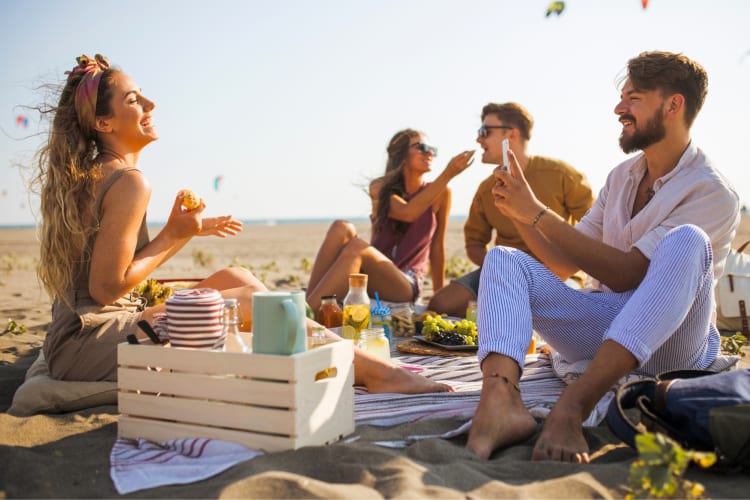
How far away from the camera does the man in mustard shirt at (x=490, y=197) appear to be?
5.73 meters

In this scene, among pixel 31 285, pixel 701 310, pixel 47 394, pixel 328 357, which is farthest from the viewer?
pixel 31 285

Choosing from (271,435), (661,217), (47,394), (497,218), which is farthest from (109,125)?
(497,218)

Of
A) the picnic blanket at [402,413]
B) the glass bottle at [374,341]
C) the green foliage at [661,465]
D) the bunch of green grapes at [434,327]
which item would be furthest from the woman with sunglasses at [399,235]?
the green foliage at [661,465]

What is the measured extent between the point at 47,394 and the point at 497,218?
4.19 meters

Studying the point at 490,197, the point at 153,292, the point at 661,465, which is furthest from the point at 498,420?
the point at 490,197

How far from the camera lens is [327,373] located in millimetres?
2605

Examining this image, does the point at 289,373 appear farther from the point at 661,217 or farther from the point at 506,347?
the point at 661,217

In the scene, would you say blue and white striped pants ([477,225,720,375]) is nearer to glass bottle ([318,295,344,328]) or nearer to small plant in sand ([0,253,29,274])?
glass bottle ([318,295,344,328])

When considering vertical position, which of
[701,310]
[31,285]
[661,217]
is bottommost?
[31,285]

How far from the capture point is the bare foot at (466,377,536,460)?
2449mm

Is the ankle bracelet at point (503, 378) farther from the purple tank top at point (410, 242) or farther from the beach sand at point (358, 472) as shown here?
the purple tank top at point (410, 242)

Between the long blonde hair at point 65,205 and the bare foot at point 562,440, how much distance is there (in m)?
2.14

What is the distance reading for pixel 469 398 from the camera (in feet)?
10.5

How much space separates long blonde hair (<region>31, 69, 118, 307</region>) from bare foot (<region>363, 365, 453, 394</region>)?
4.85 feet
